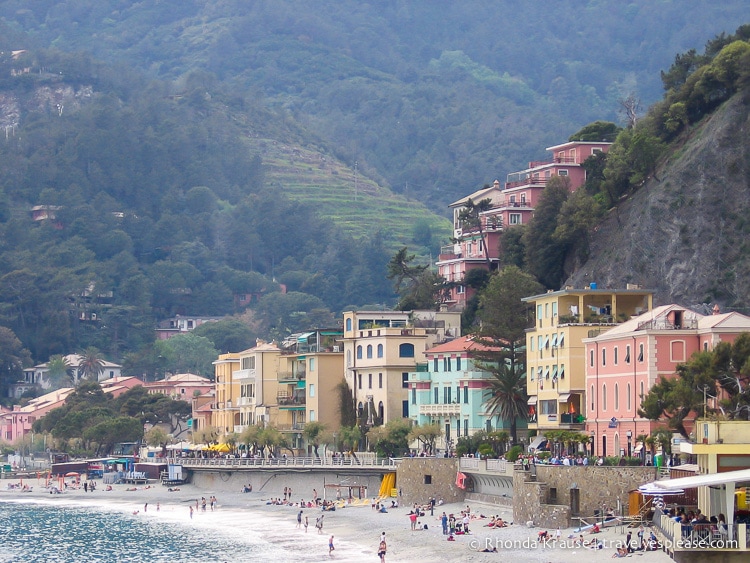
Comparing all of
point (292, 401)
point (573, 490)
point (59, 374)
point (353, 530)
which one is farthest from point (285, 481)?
point (59, 374)

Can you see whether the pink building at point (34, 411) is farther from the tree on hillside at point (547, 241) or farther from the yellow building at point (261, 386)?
the tree on hillside at point (547, 241)

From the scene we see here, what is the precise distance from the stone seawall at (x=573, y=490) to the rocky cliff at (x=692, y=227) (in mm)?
29253

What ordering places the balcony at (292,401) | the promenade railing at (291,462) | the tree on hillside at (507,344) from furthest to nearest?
the balcony at (292,401)
the promenade railing at (291,462)
the tree on hillside at (507,344)

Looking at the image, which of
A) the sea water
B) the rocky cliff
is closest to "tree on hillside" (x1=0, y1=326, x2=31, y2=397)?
the sea water

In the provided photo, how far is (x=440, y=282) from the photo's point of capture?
10712 cm

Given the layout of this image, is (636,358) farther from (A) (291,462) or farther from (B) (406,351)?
(A) (291,462)

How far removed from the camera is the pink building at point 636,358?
57094 mm

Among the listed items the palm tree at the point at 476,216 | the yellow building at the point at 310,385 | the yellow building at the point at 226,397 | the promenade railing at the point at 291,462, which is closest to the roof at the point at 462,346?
the promenade railing at the point at 291,462

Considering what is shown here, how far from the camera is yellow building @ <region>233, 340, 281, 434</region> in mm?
101975

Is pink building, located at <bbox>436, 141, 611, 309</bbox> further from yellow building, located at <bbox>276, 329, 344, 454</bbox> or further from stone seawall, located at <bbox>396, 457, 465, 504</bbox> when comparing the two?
stone seawall, located at <bbox>396, 457, 465, 504</bbox>

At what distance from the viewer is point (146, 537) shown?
241 ft

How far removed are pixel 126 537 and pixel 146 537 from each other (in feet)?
4.54

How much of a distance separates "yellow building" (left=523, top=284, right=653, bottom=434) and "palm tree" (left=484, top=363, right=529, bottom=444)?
7.90 ft

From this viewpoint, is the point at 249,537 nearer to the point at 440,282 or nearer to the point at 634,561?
the point at 634,561
